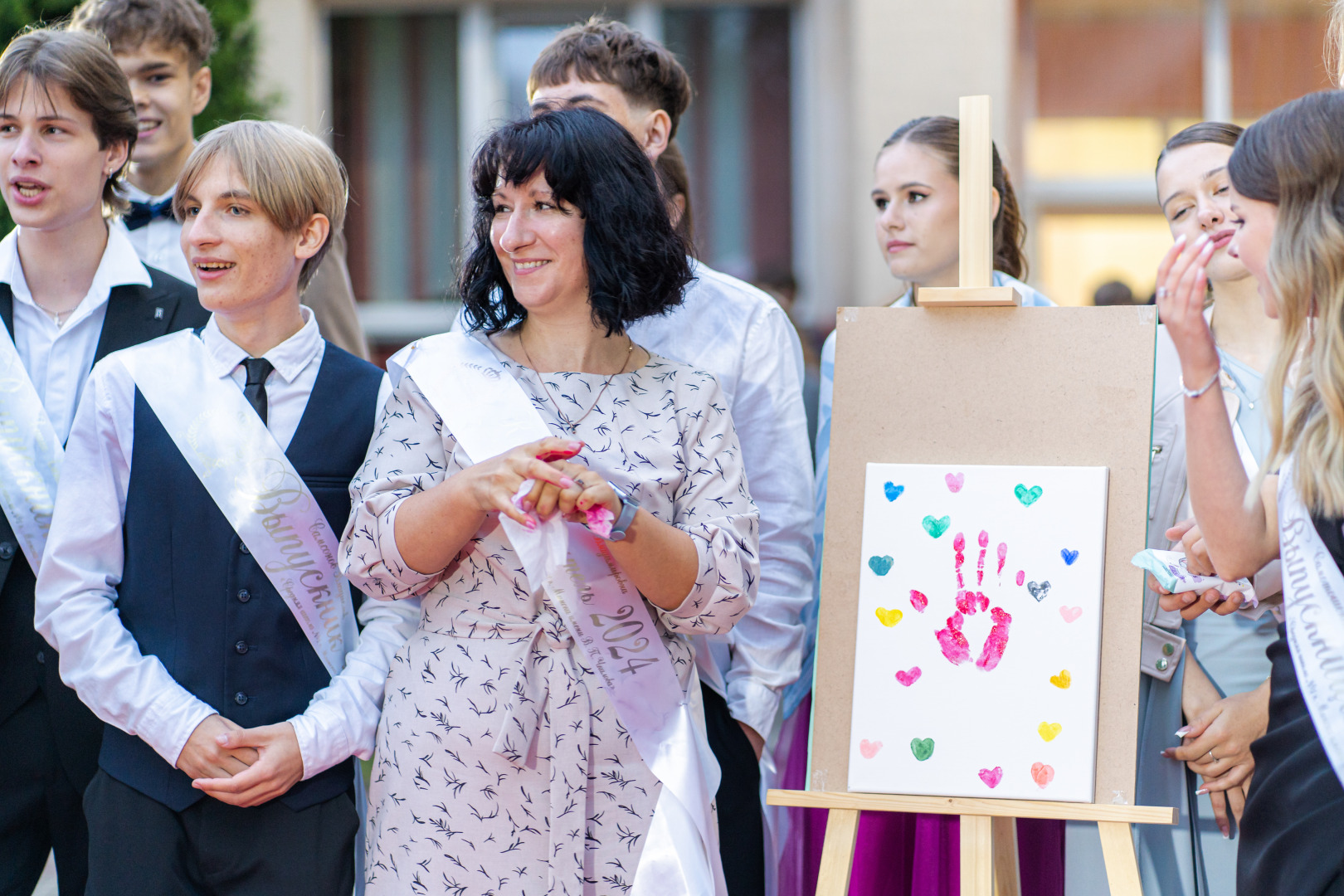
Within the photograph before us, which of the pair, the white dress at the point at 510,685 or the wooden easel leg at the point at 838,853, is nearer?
the white dress at the point at 510,685

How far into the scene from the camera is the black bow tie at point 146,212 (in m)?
2.84

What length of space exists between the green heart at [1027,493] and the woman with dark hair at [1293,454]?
0.33 meters

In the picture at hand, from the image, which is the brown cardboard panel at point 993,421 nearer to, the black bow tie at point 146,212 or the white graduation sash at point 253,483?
the white graduation sash at point 253,483

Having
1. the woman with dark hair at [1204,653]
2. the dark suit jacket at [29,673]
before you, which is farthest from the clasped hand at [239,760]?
the woman with dark hair at [1204,653]

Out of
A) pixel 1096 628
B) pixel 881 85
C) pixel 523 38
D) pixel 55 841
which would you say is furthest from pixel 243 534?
pixel 523 38

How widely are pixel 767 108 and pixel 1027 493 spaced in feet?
13.8

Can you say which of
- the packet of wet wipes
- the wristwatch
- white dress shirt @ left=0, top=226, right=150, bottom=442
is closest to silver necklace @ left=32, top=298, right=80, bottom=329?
white dress shirt @ left=0, top=226, right=150, bottom=442

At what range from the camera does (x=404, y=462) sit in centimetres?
191

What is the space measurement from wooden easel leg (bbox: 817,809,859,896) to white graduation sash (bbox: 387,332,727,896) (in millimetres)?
200

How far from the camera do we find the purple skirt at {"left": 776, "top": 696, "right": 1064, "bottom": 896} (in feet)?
7.74

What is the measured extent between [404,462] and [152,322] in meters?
0.73

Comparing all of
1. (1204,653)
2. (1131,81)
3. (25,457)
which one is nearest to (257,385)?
(25,457)

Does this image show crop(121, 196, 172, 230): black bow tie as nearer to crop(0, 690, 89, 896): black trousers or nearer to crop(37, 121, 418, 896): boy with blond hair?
crop(37, 121, 418, 896): boy with blond hair

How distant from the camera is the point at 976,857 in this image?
2039 mm
